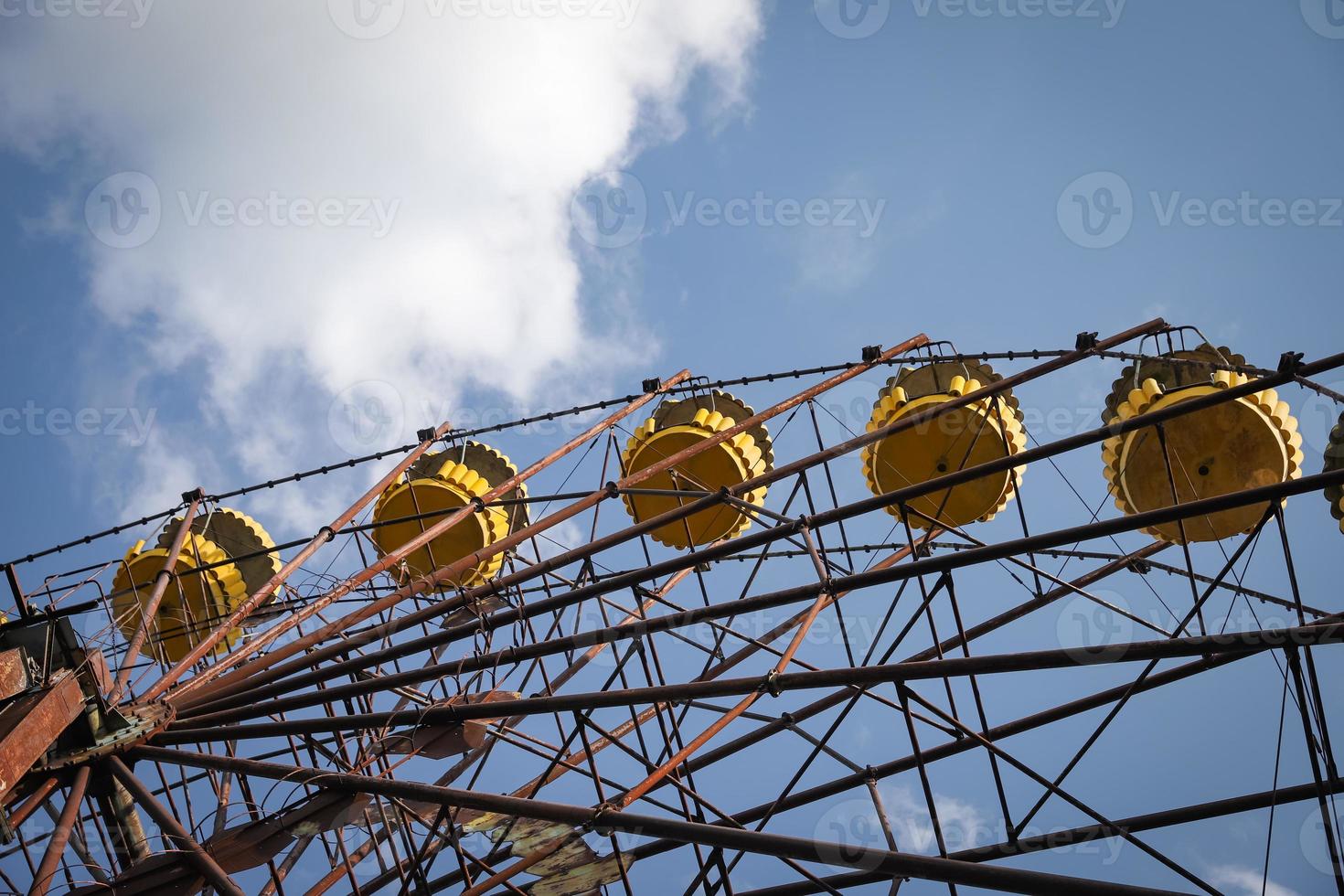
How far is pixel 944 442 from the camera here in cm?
1833

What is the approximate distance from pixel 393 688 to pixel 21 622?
14.4 ft

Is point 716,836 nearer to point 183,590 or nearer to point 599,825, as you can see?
point 599,825

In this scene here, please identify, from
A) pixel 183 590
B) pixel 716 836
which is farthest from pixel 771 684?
pixel 183 590

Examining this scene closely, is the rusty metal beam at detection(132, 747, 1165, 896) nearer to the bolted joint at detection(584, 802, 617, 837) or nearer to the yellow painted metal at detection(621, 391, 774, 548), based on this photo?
the bolted joint at detection(584, 802, 617, 837)

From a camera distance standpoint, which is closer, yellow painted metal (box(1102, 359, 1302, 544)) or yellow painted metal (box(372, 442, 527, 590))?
yellow painted metal (box(1102, 359, 1302, 544))

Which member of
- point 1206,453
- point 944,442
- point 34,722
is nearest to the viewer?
point 34,722

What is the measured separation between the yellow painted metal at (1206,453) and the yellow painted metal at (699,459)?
228 inches

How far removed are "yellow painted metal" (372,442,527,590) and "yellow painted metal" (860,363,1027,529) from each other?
260 inches

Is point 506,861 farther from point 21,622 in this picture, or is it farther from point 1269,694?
point 1269,694

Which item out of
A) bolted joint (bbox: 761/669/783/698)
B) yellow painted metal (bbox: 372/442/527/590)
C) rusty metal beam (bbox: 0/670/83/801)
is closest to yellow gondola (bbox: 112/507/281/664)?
yellow painted metal (bbox: 372/442/527/590)

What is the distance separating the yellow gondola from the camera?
20.7 metres

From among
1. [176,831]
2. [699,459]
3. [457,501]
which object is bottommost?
[176,831]

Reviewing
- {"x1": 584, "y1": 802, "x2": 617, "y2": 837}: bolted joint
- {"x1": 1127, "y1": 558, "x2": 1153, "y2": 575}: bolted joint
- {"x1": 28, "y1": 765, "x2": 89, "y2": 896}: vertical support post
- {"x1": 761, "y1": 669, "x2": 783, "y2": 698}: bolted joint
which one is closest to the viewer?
{"x1": 584, "y1": 802, "x2": 617, "y2": 837}: bolted joint

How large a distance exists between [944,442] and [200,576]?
13.8 m
